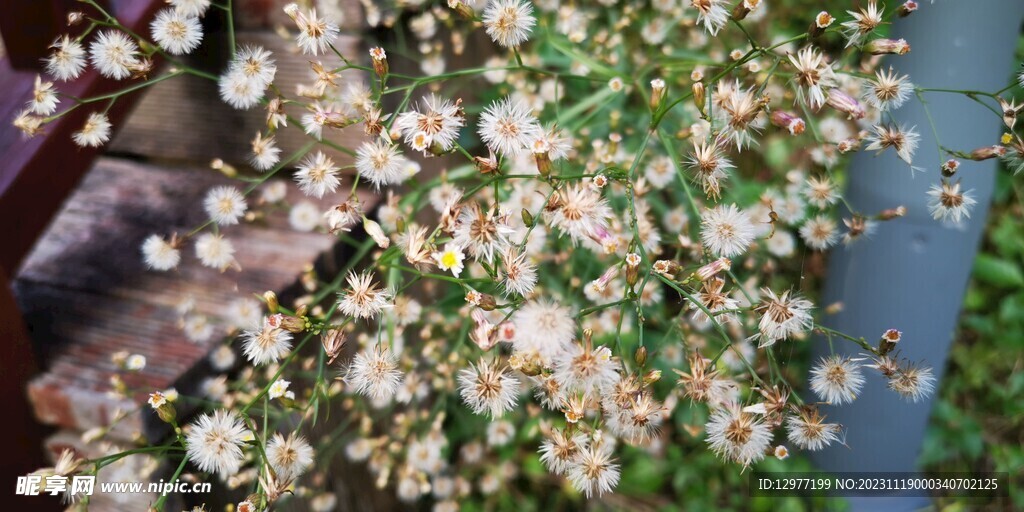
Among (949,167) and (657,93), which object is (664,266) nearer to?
(657,93)

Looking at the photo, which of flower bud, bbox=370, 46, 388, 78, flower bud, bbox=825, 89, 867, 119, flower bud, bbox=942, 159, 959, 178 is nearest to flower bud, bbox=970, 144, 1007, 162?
flower bud, bbox=942, 159, 959, 178

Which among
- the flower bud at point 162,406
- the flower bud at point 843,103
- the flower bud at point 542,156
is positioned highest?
the flower bud at point 843,103

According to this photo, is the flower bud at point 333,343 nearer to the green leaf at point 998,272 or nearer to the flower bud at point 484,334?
the flower bud at point 484,334

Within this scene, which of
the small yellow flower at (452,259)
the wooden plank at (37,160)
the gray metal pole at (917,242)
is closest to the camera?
the small yellow flower at (452,259)

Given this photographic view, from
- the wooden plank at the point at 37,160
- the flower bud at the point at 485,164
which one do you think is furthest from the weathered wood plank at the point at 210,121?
the flower bud at the point at 485,164

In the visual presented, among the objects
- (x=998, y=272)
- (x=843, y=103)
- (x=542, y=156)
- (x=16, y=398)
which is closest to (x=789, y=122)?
(x=843, y=103)

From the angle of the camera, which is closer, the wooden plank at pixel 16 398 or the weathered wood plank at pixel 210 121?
the wooden plank at pixel 16 398

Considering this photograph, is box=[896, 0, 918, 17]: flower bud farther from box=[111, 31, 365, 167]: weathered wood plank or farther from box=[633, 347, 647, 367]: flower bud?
box=[111, 31, 365, 167]: weathered wood plank
